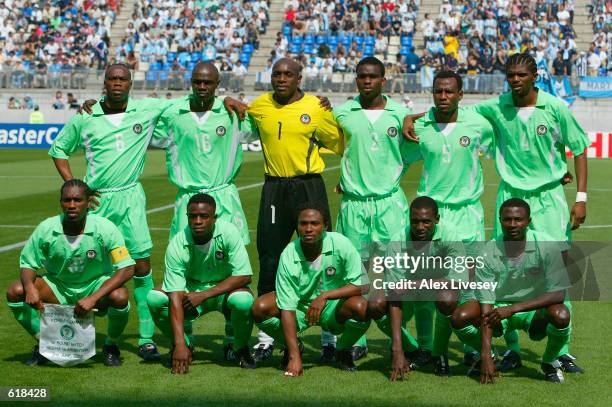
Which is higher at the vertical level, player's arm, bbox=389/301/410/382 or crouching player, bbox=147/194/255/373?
crouching player, bbox=147/194/255/373

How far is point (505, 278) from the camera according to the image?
722 cm

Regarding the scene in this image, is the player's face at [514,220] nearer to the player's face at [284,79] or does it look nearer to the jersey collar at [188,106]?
the player's face at [284,79]

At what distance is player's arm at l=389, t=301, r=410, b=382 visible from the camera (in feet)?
22.8

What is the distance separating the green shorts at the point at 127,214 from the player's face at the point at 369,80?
198 cm

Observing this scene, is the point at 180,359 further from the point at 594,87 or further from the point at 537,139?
the point at 594,87

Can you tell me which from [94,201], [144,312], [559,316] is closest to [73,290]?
[144,312]

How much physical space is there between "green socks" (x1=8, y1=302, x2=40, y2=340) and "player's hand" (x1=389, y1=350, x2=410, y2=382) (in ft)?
8.39

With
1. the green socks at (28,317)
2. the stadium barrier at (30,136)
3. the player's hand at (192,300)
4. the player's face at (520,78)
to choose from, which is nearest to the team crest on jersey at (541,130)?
the player's face at (520,78)

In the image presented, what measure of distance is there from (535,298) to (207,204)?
2357mm

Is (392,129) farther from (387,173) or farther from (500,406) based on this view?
(500,406)

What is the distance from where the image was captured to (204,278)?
24.8 feet

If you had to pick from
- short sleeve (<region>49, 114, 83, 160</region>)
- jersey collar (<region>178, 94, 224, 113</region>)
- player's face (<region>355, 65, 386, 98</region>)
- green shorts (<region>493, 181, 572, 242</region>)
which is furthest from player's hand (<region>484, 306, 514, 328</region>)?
short sleeve (<region>49, 114, 83, 160</region>)

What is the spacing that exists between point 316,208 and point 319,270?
17.8 inches

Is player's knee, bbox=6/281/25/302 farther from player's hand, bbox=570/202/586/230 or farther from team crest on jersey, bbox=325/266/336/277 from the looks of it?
player's hand, bbox=570/202/586/230
